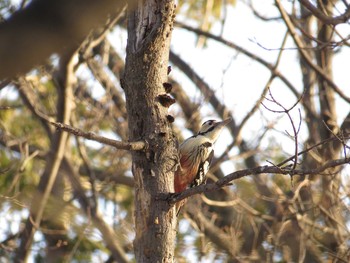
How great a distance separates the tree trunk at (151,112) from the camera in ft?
11.1

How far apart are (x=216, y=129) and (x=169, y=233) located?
8.31 feet

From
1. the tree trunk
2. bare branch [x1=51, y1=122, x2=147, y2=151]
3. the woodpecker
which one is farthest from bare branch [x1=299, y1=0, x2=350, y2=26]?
the woodpecker

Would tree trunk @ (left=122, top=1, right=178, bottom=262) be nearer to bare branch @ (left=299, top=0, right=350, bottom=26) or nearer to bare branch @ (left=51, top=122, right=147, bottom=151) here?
bare branch @ (left=51, top=122, right=147, bottom=151)

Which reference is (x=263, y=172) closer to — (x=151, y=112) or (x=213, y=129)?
(x=151, y=112)

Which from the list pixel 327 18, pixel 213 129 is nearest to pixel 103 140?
pixel 327 18

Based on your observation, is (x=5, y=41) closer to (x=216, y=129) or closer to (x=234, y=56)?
(x=216, y=129)

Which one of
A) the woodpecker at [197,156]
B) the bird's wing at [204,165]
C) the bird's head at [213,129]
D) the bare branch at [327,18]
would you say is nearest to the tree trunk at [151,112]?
the bare branch at [327,18]

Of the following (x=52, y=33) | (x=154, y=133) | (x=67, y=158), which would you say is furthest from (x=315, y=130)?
(x=52, y=33)

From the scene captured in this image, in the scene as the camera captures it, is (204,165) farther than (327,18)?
Yes

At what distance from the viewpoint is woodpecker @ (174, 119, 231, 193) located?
17.5 feet

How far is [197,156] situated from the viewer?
18.1 ft

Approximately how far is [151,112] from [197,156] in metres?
2.09

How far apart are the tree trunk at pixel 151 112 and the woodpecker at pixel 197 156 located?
171 cm

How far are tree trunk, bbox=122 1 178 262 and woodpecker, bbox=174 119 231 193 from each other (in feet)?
5.60
